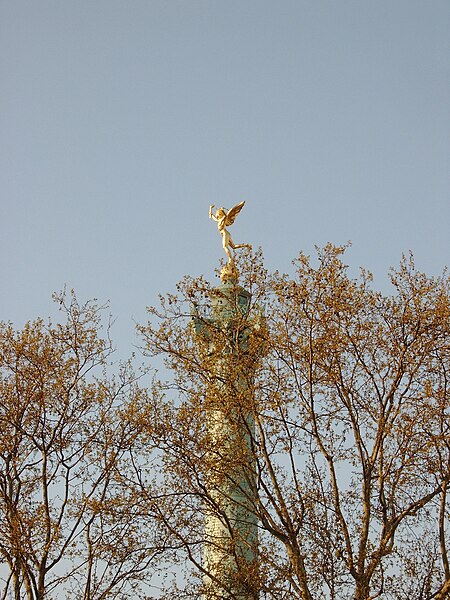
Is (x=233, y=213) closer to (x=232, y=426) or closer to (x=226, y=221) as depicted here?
(x=226, y=221)

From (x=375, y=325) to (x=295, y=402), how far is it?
195 cm

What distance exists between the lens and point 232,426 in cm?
1455

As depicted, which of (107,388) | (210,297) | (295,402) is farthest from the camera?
(107,388)

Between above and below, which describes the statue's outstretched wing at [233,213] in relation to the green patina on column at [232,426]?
above

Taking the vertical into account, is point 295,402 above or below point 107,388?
below

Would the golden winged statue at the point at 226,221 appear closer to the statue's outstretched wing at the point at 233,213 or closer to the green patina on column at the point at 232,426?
the statue's outstretched wing at the point at 233,213

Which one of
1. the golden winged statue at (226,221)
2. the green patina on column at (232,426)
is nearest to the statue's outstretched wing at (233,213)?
the golden winged statue at (226,221)

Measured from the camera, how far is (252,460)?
14609 millimetres

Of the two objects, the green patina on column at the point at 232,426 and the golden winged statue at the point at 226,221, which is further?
the golden winged statue at the point at 226,221

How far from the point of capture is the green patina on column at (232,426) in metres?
13.9

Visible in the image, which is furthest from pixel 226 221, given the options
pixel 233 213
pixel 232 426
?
pixel 232 426

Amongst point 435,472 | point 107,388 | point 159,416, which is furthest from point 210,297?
point 435,472

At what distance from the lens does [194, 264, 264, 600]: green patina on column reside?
547 inches

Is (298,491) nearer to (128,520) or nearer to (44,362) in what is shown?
(128,520)
